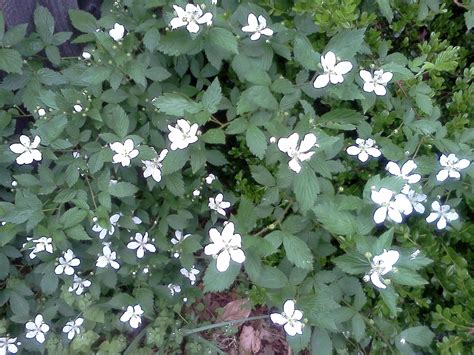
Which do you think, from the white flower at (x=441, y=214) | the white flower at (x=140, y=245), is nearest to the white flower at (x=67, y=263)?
the white flower at (x=140, y=245)

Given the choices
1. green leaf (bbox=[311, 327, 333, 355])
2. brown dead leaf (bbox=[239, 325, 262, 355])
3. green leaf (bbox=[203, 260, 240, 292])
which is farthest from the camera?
brown dead leaf (bbox=[239, 325, 262, 355])

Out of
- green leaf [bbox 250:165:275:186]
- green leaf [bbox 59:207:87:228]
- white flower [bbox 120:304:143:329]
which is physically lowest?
white flower [bbox 120:304:143:329]

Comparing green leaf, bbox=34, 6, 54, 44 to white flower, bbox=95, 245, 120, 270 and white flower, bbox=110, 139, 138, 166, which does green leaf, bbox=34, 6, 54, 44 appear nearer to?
white flower, bbox=110, 139, 138, 166

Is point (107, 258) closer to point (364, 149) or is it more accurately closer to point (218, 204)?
point (218, 204)

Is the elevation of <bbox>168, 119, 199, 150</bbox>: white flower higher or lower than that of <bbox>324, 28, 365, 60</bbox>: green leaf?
lower

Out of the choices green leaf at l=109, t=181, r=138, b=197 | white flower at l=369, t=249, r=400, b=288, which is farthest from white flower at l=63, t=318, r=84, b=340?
white flower at l=369, t=249, r=400, b=288

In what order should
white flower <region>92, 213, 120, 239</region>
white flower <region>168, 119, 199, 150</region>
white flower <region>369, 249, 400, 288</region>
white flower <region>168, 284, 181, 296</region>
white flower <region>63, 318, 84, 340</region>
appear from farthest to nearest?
white flower <region>168, 284, 181, 296</region> < white flower <region>63, 318, 84, 340</region> < white flower <region>92, 213, 120, 239</region> < white flower <region>168, 119, 199, 150</region> < white flower <region>369, 249, 400, 288</region>

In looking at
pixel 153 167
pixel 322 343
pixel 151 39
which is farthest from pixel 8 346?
pixel 151 39
